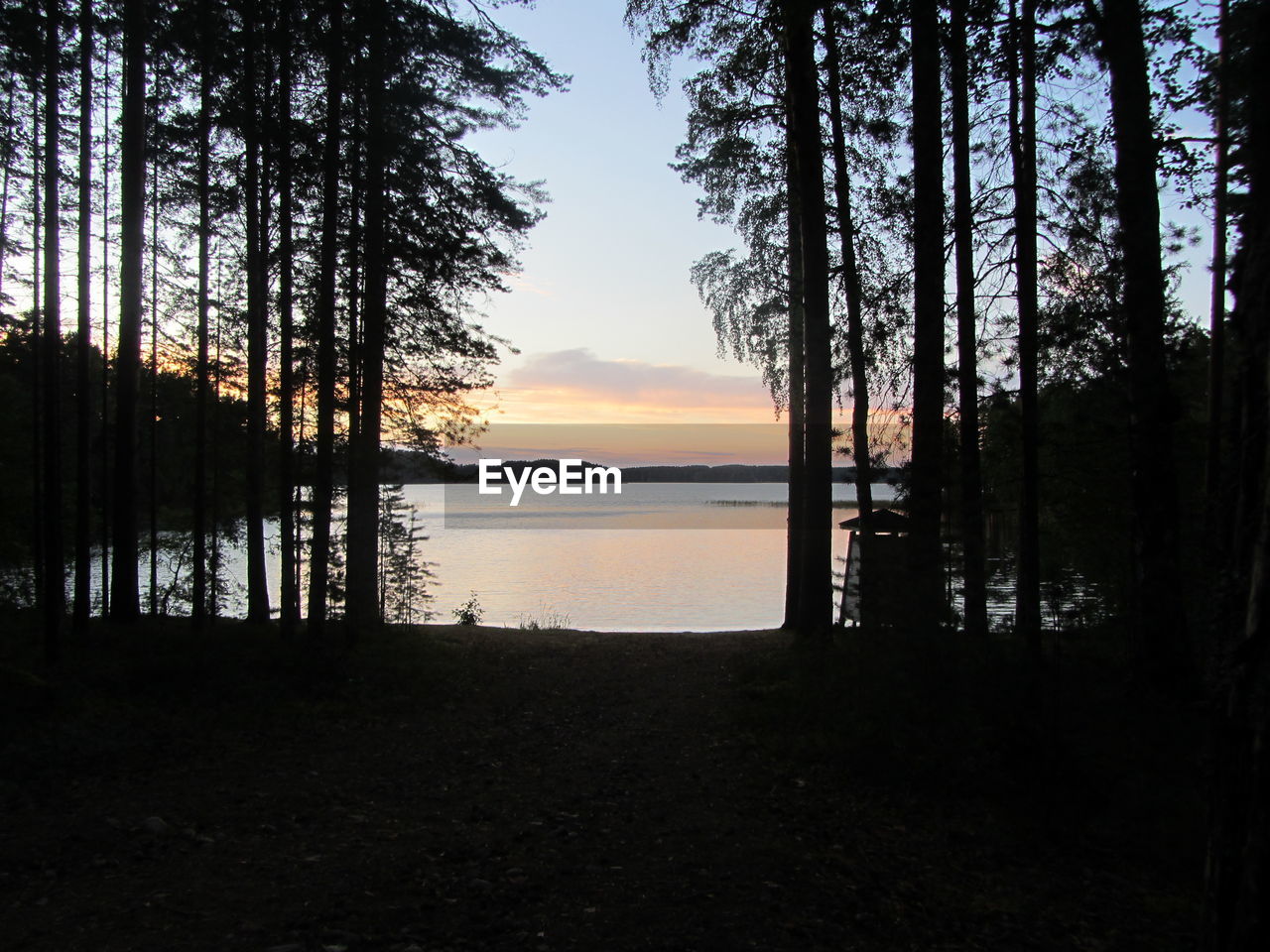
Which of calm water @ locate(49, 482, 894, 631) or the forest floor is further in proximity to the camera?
calm water @ locate(49, 482, 894, 631)

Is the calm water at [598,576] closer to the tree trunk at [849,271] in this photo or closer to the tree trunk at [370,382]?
the tree trunk at [849,271]

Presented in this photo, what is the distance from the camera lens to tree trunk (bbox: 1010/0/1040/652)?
8.20 meters

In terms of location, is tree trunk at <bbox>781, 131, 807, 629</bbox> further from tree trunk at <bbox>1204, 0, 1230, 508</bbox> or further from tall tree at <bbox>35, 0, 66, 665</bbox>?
tall tree at <bbox>35, 0, 66, 665</bbox>

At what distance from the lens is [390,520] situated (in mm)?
19719

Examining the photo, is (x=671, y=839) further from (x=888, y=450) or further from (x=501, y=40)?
(x=501, y=40)

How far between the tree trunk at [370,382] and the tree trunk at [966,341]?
760 centimetres

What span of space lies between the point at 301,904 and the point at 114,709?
15.3ft

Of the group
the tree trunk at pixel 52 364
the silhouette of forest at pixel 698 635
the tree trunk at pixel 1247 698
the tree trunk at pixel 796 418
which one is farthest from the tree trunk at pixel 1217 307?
the tree trunk at pixel 52 364

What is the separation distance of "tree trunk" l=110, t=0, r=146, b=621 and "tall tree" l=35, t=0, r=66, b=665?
5.17ft

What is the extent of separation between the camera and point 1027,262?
855 centimetres

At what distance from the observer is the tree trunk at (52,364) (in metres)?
8.66

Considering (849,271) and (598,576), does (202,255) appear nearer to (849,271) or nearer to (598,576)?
(849,271)

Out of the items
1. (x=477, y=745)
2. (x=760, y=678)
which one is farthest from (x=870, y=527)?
(x=477, y=745)

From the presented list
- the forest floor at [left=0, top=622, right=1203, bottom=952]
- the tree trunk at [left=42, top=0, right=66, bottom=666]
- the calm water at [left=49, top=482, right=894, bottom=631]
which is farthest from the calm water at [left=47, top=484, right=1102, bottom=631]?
the tree trunk at [left=42, top=0, right=66, bottom=666]
